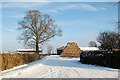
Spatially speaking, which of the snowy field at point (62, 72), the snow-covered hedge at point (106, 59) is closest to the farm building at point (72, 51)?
the snow-covered hedge at point (106, 59)

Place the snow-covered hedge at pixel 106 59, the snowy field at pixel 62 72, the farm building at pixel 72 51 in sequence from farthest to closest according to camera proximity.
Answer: the farm building at pixel 72 51 < the snow-covered hedge at pixel 106 59 < the snowy field at pixel 62 72

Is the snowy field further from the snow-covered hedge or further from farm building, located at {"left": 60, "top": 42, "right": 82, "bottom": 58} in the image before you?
farm building, located at {"left": 60, "top": 42, "right": 82, "bottom": 58}

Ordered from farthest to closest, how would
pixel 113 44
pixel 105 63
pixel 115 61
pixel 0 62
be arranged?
pixel 113 44 < pixel 105 63 < pixel 115 61 < pixel 0 62

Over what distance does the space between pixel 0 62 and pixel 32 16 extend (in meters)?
23.6

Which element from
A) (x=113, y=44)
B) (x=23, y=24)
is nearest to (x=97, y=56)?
(x=23, y=24)

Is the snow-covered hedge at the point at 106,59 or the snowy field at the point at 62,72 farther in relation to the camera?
the snow-covered hedge at the point at 106,59

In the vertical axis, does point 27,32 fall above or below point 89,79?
above

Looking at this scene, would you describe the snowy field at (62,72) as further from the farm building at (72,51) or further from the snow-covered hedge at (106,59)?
the farm building at (72,51)

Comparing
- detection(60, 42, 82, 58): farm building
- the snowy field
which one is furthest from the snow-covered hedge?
detection(60, 42, 82, 58): farm building

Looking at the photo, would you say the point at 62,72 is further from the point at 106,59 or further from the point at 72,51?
the point at 72,51

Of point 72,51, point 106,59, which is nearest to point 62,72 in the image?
point 106,59

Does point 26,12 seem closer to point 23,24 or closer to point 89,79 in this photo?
point 23,24

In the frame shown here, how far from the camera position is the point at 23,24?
33375 millimetres

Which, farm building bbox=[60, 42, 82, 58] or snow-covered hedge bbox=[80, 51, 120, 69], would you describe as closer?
snow-covered hedge bbox=[80, 51, 120, 69]
